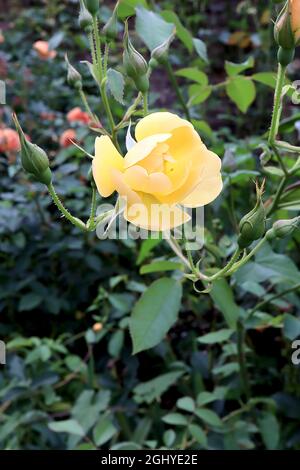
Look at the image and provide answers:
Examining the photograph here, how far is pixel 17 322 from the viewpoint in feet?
5.63

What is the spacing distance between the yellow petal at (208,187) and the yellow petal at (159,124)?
0.05 m

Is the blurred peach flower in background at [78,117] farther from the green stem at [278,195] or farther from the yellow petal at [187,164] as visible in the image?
the yellow petal at [187,164]

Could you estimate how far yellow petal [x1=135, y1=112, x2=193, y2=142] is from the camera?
19.7 inches

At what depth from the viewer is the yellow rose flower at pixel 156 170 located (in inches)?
19.5

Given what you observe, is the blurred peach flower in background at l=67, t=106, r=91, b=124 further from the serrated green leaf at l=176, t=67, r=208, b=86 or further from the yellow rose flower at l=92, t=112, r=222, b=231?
the yellow rose flower at l=92, t=112, r=222, b=231

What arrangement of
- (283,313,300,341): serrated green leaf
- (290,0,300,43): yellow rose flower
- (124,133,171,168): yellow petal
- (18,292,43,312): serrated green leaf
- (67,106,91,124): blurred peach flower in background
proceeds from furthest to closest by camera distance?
(67,106,91,124): blurred peach flower in background < (18,292,43,312): serrated green leaf < (283,313,300,341): serrated green leaf < (290,0,300,43): yellow rose flower < (124,133,171,168): yellow petal

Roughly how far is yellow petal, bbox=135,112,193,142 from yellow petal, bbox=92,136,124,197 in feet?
0.10

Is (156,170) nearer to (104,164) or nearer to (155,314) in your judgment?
(104,164)

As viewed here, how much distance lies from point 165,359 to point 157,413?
0.46 ft

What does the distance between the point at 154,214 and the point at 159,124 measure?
75 millimetres

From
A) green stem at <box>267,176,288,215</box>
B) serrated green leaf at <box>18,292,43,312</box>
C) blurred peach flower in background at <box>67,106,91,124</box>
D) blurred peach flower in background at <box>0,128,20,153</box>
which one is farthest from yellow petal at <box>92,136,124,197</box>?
blurred peach flower in background at <box>67,106,91,124</box>

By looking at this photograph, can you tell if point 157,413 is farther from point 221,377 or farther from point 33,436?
point 33,436

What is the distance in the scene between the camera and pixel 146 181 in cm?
49
